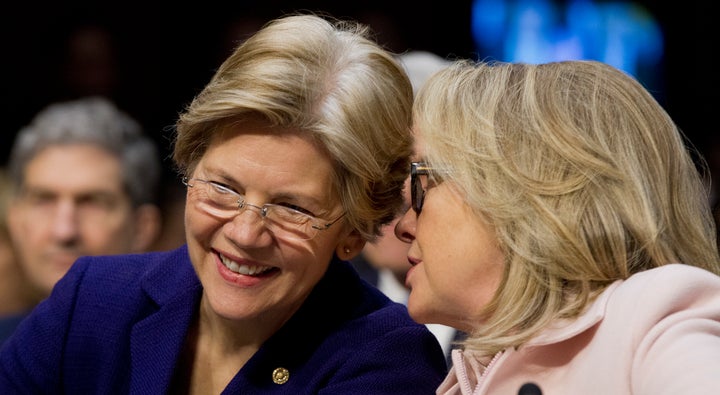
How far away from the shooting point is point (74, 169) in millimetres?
4082

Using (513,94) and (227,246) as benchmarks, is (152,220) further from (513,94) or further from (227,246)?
(513,94)

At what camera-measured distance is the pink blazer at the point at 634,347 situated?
5.98 ft

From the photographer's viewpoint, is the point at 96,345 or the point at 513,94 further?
the point at 96,345

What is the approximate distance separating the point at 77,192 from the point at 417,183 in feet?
6.73

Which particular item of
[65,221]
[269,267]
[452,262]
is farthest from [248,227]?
[65,221]

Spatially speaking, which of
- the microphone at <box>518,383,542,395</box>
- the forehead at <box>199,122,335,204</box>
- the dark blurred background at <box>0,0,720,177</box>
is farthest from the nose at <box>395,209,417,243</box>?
the dark blurred background at <box>0,0,720,177</box>

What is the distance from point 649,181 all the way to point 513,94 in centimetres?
30

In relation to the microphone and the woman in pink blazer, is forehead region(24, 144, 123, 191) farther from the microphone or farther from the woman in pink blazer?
the microphone

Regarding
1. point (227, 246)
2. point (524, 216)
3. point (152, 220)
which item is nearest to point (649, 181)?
point (524, 216)

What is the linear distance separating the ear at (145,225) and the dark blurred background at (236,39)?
151 cm

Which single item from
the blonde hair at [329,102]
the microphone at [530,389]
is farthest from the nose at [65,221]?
the microphone at [530,389]

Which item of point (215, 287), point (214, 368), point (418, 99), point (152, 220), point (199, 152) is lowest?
point (152, 220)

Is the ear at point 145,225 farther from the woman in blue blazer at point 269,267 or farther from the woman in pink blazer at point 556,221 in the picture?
the woman in pink blazer at point 556,221

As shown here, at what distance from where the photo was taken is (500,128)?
2.16m
